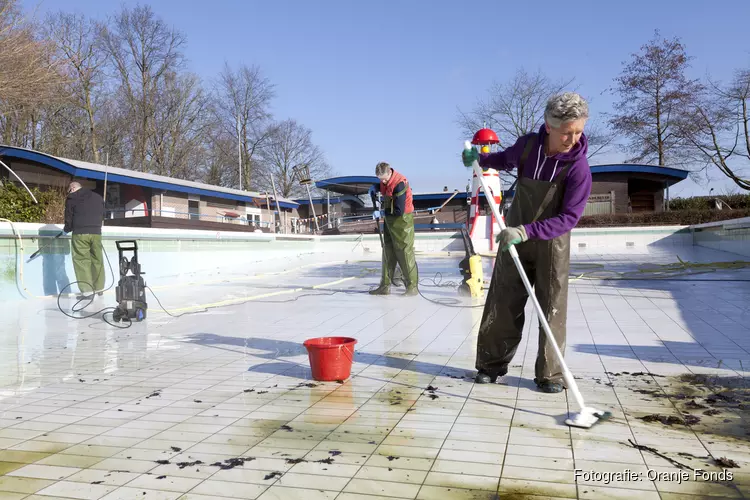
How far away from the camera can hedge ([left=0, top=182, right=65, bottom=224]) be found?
11.7 meters

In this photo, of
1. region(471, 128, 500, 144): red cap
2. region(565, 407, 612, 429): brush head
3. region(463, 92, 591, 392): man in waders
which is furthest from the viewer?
region(471, 128, 500, 144): red cap

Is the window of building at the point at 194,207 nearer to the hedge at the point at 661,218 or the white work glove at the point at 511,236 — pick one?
the hedge at the point at 661,218

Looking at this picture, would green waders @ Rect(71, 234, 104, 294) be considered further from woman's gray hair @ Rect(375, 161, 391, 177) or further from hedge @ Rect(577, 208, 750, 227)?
hedge @ Rect(577, 208, 750, 227)

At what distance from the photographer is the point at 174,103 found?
122 ft

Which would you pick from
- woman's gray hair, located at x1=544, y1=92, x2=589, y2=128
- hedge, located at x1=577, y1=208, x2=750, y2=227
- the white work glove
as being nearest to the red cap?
woman's gray hair, located at x1=544, y1=92, x2=589, y2=128

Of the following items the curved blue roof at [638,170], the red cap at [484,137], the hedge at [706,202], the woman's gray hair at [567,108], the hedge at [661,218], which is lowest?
the hedge at [661,218]

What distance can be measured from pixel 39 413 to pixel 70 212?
5861 mm

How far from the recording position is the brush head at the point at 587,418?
288cm

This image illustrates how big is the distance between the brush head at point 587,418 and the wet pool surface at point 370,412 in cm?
6

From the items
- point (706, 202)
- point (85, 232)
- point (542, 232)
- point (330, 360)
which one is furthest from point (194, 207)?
point (542, 232)

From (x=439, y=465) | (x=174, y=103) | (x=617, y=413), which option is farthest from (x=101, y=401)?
(x=174, y=103)

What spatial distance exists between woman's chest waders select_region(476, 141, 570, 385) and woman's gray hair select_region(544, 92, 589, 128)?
34 centimetres

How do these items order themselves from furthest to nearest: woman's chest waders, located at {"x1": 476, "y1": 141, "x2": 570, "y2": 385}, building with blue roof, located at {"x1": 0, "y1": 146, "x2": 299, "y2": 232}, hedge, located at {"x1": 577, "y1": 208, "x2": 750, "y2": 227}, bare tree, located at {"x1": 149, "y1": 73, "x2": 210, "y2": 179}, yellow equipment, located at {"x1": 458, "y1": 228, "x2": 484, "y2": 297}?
bare tree, located at {"x1": 149, "y1": 73, "x2": 210, "y2": 179}, hedge, located at {"x1": 577, "y1": 208, "x2": 750, "y2": 227}, building with blue roof, located at {"x1": 0, "y1": 146, "x2": 299, "y2": 232}, yellow equipment, located at {"x1": 458, "y1": 228, "x2": 484, "y2": 297}, woman's chest waders, located at {"x1": 476, "y1": 141, "x2": 570, "y2": 385}

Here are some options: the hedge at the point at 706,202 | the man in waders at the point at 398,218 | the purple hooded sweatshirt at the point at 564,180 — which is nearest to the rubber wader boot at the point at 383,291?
the man in waders at the point at 398,218
